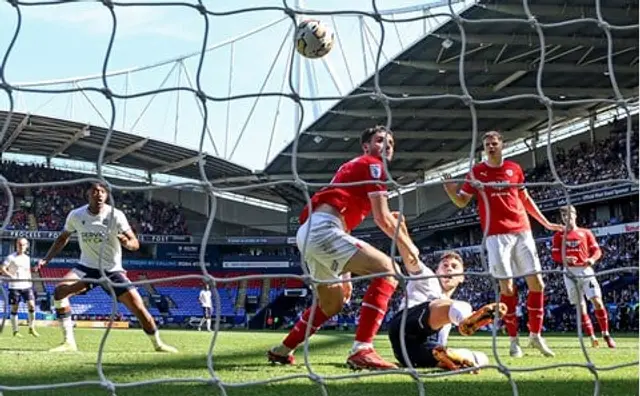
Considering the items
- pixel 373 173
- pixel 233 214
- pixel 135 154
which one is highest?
pixel 135 154

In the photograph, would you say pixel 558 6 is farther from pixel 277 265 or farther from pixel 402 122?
pixel 277 265

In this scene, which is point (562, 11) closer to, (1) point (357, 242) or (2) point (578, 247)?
(2) point (578, 247)

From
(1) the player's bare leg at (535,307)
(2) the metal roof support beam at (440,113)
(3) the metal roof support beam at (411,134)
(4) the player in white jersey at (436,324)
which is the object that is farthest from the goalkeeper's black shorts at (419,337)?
(3) the metal roof support beam at (411,134)

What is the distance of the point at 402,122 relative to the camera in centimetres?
2500

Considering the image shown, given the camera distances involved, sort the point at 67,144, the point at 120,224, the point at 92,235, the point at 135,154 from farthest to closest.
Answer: the point at 135,154 < the point at 67,144 < the point at 92,235 < the point at 120,224

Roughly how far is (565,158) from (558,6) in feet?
41.0

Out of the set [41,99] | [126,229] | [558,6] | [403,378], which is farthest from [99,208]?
[41,99]

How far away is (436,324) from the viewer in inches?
180

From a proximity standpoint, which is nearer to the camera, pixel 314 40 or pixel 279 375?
pixel 279 375

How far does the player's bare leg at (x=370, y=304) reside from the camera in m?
4.16

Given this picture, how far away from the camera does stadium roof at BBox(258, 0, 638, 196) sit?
19078 mm

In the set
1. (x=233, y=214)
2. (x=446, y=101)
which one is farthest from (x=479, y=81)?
(x=233, y=214)

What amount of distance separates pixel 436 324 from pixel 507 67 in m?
20.0

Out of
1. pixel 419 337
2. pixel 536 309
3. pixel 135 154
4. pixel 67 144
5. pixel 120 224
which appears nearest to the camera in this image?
pixel 419 337
